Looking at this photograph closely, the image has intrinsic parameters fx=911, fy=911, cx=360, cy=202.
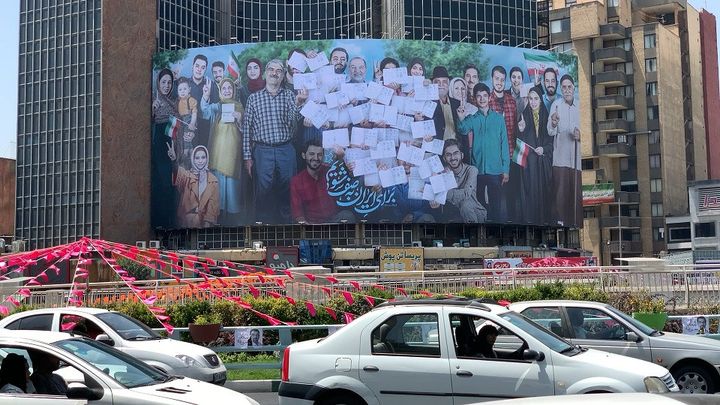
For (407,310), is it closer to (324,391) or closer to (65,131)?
(324,391)

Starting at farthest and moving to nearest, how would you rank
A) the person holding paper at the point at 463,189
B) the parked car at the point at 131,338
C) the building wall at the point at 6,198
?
the building wall at the point at 6,198
the person holding paper at the point at 463,189
the parked car at the point at 131,338

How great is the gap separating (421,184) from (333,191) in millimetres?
7277

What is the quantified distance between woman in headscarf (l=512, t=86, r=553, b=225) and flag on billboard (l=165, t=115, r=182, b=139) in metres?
29.2

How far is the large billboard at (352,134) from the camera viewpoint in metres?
74.9

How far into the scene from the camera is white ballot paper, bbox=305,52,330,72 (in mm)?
76125

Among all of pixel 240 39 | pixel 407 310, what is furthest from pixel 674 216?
pixel 407 310

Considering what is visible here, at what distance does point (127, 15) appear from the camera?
8144 centimetres

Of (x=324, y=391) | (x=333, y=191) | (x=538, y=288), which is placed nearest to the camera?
(x=324, y=391)

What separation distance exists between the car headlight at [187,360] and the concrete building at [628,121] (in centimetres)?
7909

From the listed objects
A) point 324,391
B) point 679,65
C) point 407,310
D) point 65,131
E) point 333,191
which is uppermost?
point 679,65

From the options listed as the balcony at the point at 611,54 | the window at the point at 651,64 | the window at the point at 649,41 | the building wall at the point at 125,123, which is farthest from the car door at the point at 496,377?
the window at the point at 649,41

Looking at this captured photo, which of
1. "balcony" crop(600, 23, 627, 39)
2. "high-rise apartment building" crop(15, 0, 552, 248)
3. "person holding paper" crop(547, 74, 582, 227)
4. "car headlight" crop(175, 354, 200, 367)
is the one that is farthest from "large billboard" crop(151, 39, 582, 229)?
"car headlight" crop(175, 354, 200, 367)

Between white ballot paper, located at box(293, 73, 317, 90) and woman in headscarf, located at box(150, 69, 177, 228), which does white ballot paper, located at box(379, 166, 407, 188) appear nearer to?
white ballot paper, located at box(293, 73, 317, 90)

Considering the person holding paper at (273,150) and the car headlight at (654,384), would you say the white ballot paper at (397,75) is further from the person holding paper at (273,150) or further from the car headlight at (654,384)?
the car headlight at (654,384)
